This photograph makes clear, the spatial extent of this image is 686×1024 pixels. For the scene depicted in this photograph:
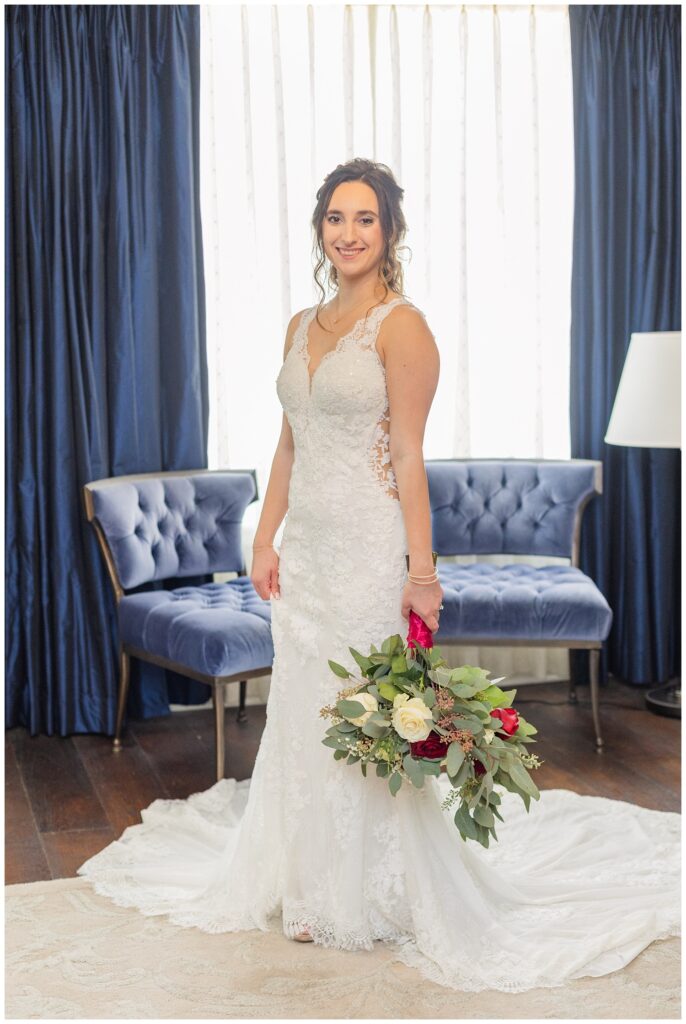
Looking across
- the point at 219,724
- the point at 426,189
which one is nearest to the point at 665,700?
the point at 219,724

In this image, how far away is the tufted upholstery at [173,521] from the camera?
4527mm

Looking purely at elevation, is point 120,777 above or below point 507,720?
below

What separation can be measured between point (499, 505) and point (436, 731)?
246 cm

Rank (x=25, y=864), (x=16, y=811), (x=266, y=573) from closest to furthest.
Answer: (x=266, y=573) < (x=25, y=864) < (x=16, y=811)

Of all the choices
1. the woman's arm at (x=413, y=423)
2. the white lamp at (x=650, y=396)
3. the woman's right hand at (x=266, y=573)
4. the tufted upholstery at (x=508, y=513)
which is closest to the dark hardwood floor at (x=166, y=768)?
the white lamp at (x=650, y=396)

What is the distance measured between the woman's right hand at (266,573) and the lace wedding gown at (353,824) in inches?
2.5

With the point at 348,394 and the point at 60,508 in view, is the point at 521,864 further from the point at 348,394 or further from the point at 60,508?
the point at 60,508

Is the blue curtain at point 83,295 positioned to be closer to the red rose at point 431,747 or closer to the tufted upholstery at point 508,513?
the tufted upholstery at point 508,513

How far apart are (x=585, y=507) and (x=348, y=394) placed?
244cm

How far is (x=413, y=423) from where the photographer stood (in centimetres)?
284

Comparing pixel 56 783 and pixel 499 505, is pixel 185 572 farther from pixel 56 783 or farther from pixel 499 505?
pixel 499 505

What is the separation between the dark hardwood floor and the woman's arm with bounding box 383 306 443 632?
1.41 m

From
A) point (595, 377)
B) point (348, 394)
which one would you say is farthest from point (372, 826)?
point (595, 377)

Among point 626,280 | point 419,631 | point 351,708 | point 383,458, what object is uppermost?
point 626,280
